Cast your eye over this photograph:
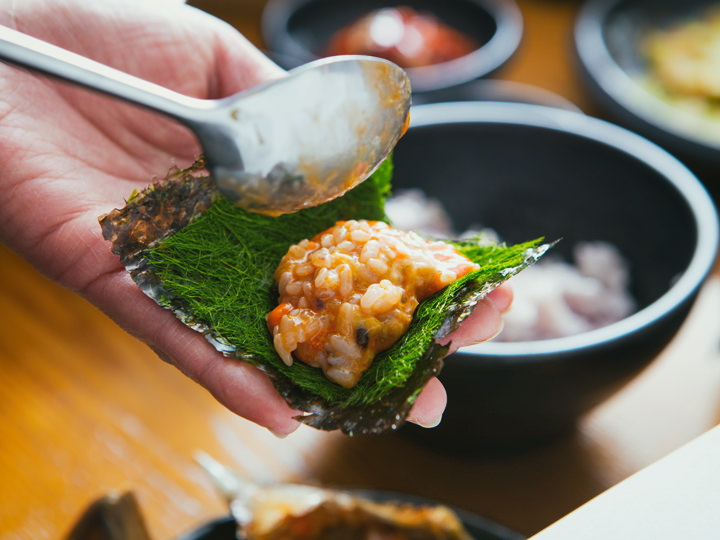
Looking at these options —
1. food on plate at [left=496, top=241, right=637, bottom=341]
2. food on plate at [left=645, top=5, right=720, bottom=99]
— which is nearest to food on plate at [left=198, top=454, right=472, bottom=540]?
food on plate at [left=496, top=241, right=637, bottom=341]

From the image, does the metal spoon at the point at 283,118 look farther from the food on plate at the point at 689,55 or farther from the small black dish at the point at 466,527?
the food on plate at the point at 689,55

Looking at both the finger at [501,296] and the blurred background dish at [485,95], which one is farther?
the blurred background dish at [485,95]

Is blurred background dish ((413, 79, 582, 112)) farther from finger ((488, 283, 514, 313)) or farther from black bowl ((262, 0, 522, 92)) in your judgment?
finger ((488, 283, 514, 313))

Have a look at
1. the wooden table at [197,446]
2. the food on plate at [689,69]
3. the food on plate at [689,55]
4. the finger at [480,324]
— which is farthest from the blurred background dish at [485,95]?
the finger at [480,324]

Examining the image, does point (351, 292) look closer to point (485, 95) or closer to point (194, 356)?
point (194, 356)

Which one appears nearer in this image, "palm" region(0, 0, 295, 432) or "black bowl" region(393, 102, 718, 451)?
"palm" region(0, 0, 295, 432)
